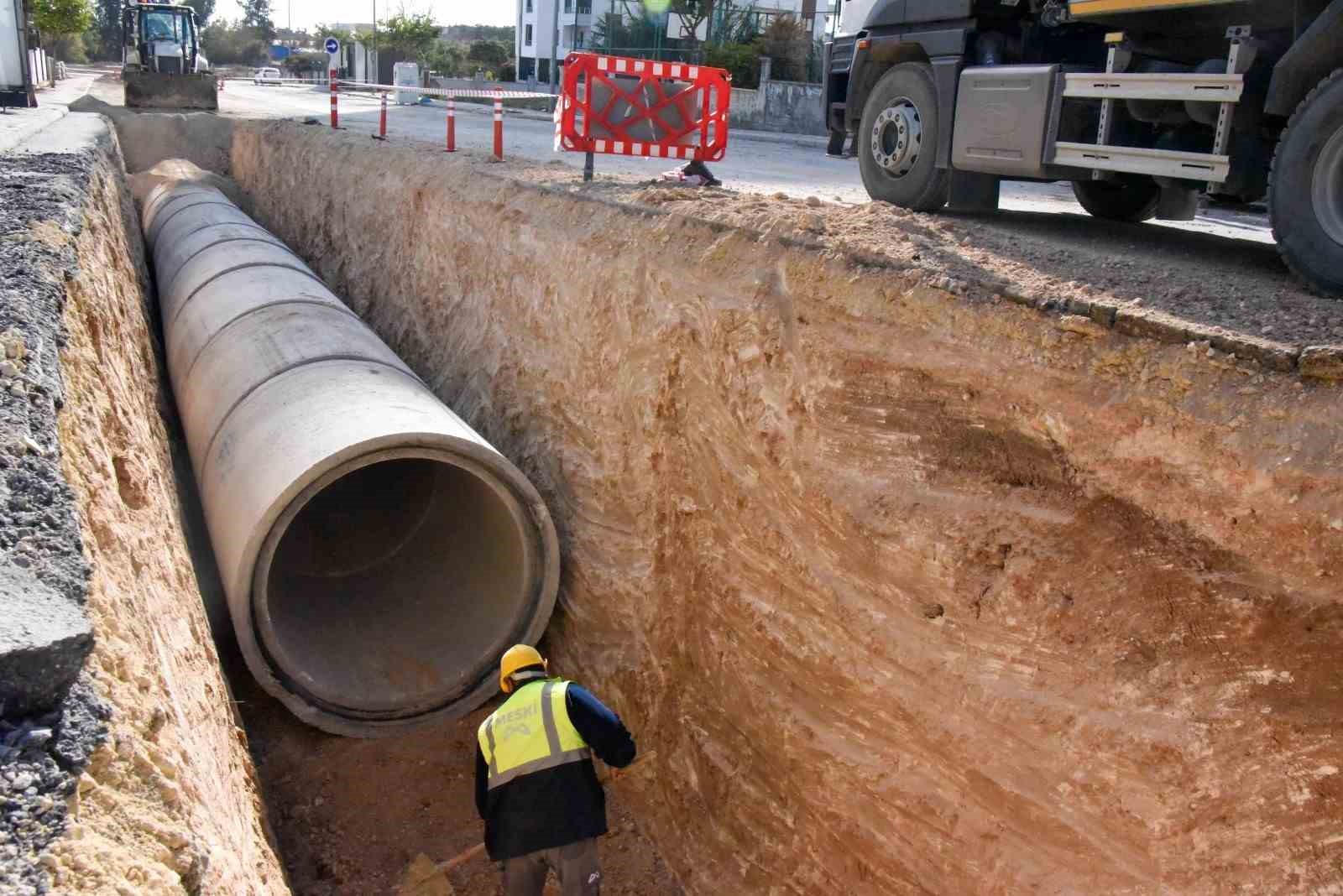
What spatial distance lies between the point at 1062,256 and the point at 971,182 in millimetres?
1915

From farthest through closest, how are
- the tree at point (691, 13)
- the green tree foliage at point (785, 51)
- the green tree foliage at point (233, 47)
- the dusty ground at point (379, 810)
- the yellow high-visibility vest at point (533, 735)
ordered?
the green tree foliage at point (233, 47)
the tree at point (691, 13)
the green tree foliage at point (785, 51)
the dusty ground at point (379, 810)
the yellow high-visibility vest at point (533, 735)

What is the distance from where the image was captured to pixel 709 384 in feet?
16.6

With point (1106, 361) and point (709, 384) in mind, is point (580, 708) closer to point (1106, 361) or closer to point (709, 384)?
point (709, 384)

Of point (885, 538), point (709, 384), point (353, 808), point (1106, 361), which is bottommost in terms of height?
point (353, 808)

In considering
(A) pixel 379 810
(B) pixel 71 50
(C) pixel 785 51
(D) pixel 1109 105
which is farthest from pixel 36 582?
(B) pixel 71 50

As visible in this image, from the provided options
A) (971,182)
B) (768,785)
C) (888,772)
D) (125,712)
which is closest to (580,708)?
(768,785)

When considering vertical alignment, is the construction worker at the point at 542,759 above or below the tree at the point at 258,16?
below

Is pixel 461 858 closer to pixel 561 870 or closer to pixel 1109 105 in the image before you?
pixel 561 870

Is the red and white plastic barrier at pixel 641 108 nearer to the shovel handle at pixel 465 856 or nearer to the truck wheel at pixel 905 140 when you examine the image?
the truck wheel at pixel 905 140

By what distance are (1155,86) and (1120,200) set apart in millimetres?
2159

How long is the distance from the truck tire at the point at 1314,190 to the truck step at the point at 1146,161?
1.28 ft

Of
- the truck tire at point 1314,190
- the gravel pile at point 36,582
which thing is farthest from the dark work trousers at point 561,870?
the truck tire at point 1314,190

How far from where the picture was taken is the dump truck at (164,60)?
2002 centimetres

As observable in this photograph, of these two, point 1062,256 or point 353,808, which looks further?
point 353,808
